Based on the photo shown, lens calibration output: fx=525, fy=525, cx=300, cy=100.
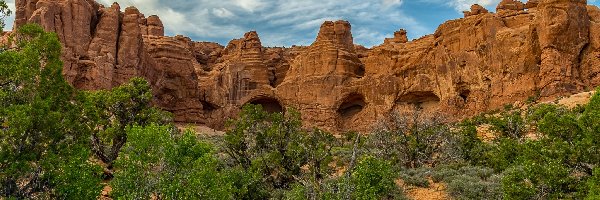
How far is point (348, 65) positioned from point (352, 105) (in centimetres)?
550

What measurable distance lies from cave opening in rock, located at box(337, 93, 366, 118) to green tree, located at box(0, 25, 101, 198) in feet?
182

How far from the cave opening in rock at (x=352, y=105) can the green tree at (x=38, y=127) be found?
55.3 metres

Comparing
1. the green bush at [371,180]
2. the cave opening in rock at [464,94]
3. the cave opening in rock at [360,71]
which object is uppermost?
the cave opening in rock at [360,71]

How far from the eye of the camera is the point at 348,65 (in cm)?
Result: 7031

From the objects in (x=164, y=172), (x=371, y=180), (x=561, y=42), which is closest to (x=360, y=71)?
(x=561, y=42)

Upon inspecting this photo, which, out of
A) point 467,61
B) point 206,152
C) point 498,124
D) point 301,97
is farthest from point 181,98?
point 206,152

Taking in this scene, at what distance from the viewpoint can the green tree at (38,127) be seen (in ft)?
44.5

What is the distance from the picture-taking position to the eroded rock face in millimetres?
52781

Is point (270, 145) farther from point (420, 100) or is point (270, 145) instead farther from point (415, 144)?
point (420, 100)

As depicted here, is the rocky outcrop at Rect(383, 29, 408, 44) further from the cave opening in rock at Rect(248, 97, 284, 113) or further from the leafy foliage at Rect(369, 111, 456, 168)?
the leafy foliage at Rect(369, 111, 456, 168)

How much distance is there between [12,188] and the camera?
14.4m

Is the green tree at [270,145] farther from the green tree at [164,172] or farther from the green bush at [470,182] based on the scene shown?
the green tree at [164,172]

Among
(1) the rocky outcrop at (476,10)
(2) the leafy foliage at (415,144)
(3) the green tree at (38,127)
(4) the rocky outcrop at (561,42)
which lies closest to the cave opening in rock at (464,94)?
(4) the rocky outcrop at (561,42)

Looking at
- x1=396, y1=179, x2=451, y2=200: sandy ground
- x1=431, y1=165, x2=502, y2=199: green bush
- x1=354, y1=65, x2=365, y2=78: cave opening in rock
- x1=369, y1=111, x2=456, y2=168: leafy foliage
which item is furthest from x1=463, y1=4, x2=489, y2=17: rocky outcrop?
x1=396, y1=179, x2=451, y2=200: sandy ground
